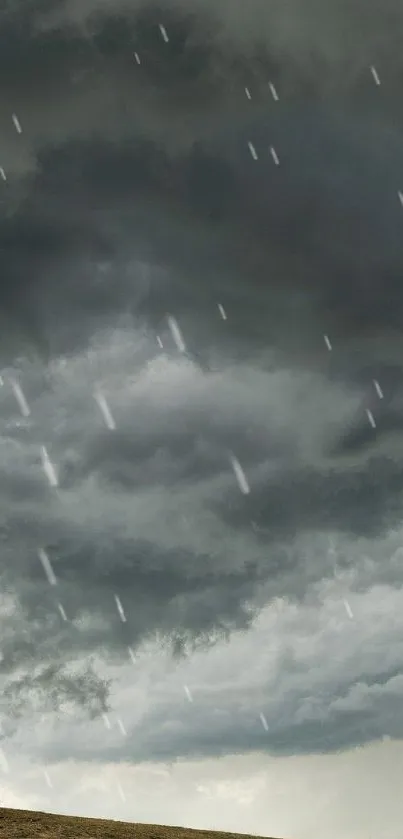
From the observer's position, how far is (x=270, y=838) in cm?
5238

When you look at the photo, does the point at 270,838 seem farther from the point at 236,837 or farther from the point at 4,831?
the point at 4,831

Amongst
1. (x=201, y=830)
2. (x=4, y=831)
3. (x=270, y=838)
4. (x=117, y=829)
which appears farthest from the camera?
(x=270, y=838)

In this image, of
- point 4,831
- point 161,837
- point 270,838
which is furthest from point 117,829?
point 270,838

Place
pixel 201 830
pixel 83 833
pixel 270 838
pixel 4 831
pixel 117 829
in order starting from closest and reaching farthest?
pixel 4 831 → pixel 83 833 → pixel 117 829 → pixel 201 830 → pixel 270 838

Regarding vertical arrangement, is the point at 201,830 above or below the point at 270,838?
above

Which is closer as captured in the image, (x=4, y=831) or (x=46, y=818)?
(x=4, y=831)

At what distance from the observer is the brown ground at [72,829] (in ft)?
125

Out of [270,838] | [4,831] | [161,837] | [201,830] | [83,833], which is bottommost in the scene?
[270,838]

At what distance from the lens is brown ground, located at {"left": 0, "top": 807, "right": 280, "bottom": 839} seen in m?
38.0

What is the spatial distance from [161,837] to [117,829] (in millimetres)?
2519

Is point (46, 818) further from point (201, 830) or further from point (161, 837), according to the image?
point (201, 830)

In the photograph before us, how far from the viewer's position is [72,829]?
1591 inches

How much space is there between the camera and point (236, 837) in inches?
1953

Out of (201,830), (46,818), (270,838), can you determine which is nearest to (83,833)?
(46,818)
